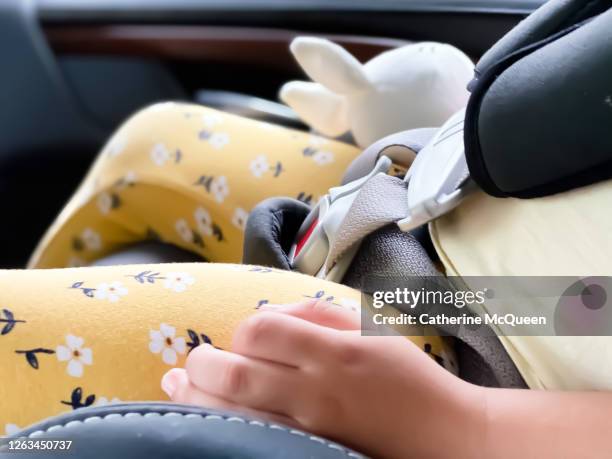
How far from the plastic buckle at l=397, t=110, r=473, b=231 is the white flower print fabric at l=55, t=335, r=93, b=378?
0.22 meters

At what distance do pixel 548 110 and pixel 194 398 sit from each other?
266mm

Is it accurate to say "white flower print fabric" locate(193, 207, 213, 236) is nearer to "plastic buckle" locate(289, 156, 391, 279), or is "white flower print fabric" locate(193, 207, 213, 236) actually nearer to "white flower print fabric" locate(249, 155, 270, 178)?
"white flower print fabric" locate(249, 155, 270, 178)

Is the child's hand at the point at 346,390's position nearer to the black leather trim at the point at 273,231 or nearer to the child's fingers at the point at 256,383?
the child's fingers at the point at 256,383

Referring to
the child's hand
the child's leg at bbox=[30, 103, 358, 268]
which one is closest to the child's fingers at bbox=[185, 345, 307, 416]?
the child's hand

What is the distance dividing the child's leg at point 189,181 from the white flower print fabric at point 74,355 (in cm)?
28

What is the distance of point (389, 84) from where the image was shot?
2.51 feet

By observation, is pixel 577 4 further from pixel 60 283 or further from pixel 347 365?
pixel 60 283

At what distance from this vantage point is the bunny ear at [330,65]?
2.37 feet

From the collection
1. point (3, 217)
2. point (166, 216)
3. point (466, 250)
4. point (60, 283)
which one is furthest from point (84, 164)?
point (466, 250)

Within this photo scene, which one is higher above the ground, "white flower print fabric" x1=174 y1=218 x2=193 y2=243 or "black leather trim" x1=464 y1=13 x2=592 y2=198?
"black leather trim" x1=464 y1=13 x2=592 y2=198

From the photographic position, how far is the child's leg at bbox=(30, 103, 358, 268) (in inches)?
30.5

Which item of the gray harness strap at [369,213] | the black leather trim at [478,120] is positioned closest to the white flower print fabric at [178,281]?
the gray harness strap at [369,213]

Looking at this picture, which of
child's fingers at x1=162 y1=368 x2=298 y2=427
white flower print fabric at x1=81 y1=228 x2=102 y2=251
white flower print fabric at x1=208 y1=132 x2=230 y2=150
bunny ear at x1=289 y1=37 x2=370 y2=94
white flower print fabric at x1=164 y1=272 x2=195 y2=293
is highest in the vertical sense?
bunny ear at x1=289 y1=37 x2=370 y2=94

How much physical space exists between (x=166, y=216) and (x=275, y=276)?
0.32m
